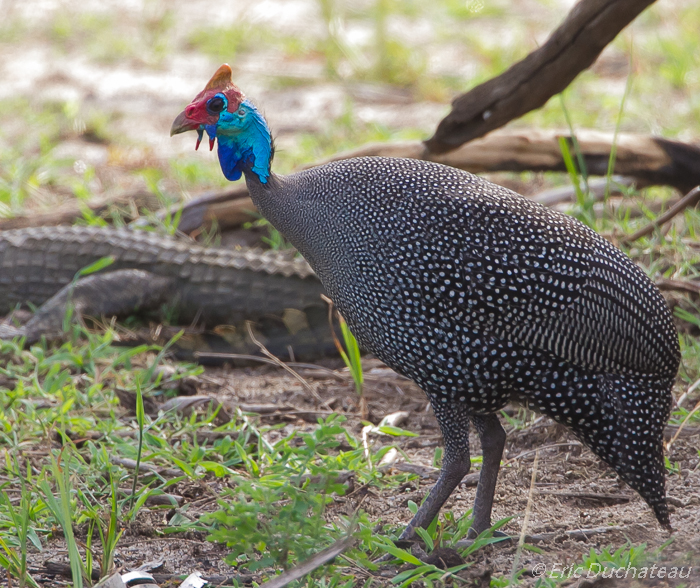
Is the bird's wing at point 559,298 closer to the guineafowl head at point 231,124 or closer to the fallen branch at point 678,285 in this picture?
the guineafowl head at point 231,124

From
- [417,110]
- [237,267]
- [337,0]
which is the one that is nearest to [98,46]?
[337,0]

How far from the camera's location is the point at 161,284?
500 centimetres

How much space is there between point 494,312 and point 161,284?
2.86 m

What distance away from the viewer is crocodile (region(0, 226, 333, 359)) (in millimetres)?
4719

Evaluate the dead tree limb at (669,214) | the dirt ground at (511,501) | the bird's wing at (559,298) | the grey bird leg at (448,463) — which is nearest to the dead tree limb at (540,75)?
the dead tree limb at (669,214)

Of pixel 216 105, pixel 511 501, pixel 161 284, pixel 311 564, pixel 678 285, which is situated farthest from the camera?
pixel 161 284

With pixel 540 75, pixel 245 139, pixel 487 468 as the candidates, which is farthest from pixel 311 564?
pixel 540 75

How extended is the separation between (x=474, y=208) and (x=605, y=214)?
2466 millimetres

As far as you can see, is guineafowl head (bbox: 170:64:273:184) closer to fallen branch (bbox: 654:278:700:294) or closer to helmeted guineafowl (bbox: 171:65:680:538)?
helmeted guineafowl (bbox: 171:65:680:538)

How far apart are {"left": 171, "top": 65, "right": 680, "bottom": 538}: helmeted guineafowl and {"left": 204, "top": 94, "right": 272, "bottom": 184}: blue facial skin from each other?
313mm

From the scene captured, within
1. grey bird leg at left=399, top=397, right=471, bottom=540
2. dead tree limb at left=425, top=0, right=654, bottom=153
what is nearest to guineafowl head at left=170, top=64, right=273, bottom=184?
grey bird leg at left=399, top=397, right=471, bottom=540

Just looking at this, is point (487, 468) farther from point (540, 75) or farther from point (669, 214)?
point (540, 75)

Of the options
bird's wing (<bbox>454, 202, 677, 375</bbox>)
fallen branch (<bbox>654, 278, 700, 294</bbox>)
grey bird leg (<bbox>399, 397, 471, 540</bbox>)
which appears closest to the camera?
bird's wing (<bbox>454, 202, 677, 375</bbox>)

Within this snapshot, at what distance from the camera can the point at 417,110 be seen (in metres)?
8.13
